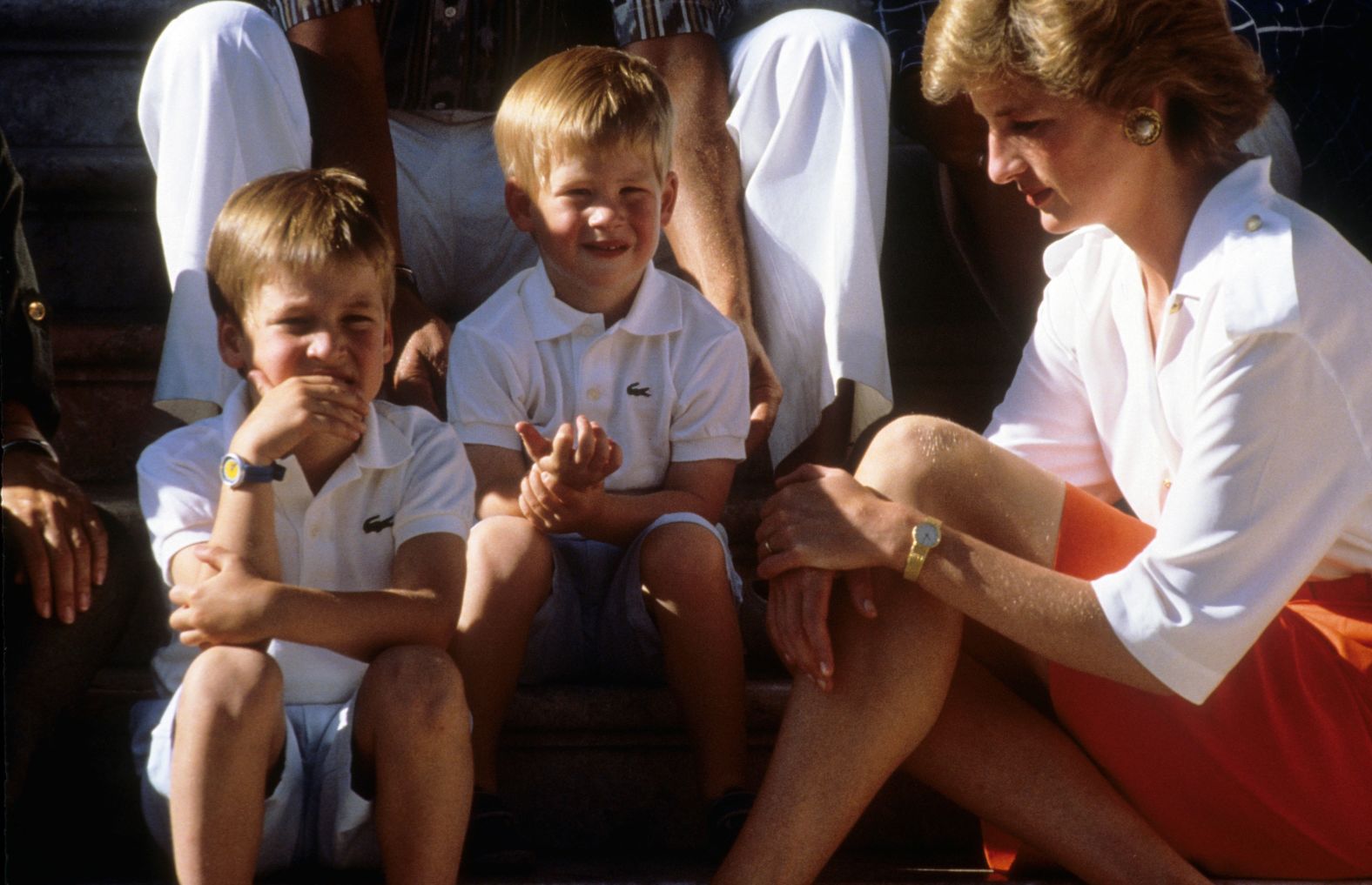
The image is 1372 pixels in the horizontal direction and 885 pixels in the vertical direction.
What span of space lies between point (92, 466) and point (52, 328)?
209 mm

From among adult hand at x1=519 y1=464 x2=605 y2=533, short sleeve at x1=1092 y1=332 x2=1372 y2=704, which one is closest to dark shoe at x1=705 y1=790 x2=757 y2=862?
adult hand at x1=519 y1=464 x2=605 y2=533

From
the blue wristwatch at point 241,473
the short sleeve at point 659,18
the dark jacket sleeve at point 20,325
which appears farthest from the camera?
the short sleeve at point 659,18

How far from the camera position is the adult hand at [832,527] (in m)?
1.54

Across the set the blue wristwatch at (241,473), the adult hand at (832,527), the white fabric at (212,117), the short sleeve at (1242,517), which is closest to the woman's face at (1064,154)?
the short sleeve at (1242,517)

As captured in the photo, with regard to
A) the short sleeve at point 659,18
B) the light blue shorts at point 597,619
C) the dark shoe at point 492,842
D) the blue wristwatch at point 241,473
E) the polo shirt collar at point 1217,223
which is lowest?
the dark shoe at point 492,842

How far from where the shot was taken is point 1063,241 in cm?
190

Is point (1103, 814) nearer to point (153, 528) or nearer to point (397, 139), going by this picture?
point (153, 528)

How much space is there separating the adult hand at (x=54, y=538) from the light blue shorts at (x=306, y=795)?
0.49 feet

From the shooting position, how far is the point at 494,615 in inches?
70.7

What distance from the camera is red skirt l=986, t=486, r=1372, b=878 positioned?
155cm

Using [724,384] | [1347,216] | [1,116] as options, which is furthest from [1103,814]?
[1,116]

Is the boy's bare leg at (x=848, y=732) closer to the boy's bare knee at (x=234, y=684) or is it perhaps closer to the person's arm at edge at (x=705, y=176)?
the boy's bare knee at (x=234, y=684)

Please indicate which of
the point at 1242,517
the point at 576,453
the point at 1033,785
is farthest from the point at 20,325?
the point at 1242,517

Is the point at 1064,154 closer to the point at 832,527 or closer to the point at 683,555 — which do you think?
the point at 832,527
